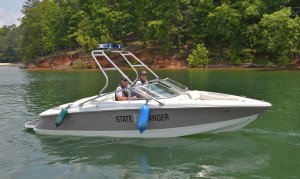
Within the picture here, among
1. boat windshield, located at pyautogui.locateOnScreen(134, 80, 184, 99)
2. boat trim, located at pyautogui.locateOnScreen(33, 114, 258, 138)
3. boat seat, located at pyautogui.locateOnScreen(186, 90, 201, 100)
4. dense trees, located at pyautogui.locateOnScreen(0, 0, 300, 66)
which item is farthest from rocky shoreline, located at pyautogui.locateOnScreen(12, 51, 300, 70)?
boat trim, located at pyautogui.locateOnScreen(33, 114, 258, 138)

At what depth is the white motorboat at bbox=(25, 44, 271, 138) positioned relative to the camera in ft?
33.2

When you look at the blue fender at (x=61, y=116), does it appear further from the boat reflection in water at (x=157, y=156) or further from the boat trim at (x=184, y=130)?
the boat trim at (x=184, y=130)

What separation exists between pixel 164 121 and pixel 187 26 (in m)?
52.6

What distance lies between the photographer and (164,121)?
10438 mm

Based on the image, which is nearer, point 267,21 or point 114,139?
point 114,139

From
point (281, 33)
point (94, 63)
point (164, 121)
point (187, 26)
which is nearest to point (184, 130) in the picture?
point (164, 121)

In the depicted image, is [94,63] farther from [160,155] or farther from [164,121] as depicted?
[160,155]

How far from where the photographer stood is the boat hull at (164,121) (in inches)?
402

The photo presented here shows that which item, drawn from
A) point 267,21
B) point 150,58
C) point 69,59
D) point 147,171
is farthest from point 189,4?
point 147,171

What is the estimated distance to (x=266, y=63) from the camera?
163ft

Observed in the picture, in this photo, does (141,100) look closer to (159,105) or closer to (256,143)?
(159,105)

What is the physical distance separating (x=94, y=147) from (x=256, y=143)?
4848 millimetres

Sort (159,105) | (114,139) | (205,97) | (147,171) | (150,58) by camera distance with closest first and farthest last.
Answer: (147,171), (159,105), (114,139), (205,97), (150,58)

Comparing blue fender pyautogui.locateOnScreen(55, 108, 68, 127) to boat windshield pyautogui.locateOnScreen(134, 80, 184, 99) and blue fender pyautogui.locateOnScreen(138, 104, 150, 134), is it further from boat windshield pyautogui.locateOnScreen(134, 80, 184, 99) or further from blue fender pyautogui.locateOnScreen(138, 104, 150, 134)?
blue fender pyautogui.locateOnScreen(138, 104, 150, 134)
